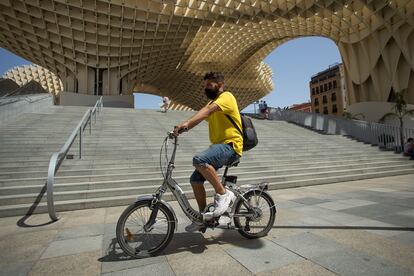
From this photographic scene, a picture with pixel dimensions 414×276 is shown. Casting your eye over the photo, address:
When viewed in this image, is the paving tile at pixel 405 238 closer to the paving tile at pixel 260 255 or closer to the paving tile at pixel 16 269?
the paving tile at pixel 260 255

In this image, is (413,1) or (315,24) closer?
(413,1)

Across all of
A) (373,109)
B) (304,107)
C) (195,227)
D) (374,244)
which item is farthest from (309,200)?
(304,107)

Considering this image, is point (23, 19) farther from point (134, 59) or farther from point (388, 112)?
point (388, 112)

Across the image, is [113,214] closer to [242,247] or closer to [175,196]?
[175,196]

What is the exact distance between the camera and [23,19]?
31.7 metres

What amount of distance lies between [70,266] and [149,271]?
0.87 metres

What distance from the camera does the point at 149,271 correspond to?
2.75m

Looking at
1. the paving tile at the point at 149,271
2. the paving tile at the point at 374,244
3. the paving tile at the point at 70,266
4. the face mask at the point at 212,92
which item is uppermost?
the face mask at the point at 212,92

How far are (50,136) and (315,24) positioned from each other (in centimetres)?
3231

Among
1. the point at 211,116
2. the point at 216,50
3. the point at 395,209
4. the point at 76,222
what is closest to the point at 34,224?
the point at 76,222

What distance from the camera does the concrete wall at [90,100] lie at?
38062mm

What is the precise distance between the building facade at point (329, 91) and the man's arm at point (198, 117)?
7062cm

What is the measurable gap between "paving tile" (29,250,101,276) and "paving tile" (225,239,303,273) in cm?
146

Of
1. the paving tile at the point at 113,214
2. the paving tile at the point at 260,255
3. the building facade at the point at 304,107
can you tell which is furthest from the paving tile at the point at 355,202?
the building facade at the point at 304,107
